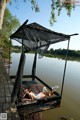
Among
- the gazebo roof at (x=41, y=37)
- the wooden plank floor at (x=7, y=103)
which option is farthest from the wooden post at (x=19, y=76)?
the gazebo roof at (x=41, y=37)

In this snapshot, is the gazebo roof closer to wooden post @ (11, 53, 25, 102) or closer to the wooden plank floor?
wooden post @ (11, 53, 25, 102)

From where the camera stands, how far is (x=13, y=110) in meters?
4.46

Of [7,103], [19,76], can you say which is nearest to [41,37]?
[19,76]

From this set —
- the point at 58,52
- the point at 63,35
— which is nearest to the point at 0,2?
the point at 63,35

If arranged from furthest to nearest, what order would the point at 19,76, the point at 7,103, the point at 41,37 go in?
A: the point at 41,37
the point at 19,76
the point at 7,103

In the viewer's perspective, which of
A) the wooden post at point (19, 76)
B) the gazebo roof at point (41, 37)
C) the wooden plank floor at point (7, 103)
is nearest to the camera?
the wooden plank floor at point (7, 103)

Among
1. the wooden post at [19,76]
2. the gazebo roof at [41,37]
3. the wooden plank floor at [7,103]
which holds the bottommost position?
the wooden plank floor at [7,103]

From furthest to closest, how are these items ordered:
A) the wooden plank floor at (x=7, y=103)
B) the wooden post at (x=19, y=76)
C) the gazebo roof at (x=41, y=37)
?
the gazebo roof at (x=41, y=37)
the wooden post at (x=19, y=76)
the wooden plank floor at (x=7, y=103)

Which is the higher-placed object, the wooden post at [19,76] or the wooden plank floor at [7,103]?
the wooden post at [19,76]

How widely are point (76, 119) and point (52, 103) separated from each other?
4.75 meters

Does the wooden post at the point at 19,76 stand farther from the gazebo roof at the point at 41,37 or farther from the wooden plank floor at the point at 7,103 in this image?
the gazebo roof at the point at 41,37

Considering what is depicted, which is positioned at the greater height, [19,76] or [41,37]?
[41,37]

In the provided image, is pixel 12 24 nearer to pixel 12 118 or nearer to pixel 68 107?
pixel 68 107

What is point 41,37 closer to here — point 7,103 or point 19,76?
point 19,76
